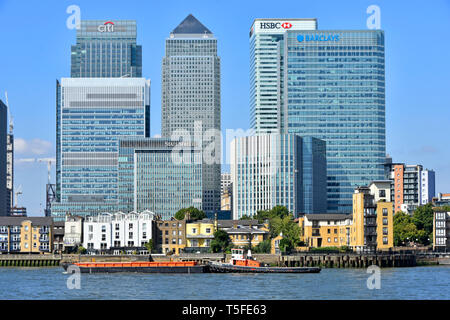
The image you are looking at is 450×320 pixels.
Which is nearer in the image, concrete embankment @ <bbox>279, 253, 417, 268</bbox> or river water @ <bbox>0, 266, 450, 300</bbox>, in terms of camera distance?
river water @ <bbox>0, 266, 450, 300</bbox>

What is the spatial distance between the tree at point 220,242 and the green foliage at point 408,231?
1487 inches

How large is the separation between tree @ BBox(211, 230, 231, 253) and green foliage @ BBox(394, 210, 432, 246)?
37.8m

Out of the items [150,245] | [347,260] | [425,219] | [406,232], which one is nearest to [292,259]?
[347,260]

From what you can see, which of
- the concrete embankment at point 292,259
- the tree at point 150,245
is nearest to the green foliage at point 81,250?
the concrete embankment at point 292,259

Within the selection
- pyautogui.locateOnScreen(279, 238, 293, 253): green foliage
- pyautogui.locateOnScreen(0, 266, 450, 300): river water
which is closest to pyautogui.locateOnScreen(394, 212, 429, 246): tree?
pyautogui.locateOnScreen(279, 238, 293, 253): green foliage

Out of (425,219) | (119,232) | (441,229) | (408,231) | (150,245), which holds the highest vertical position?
(425,219)

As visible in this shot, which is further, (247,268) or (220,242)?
(220,242)

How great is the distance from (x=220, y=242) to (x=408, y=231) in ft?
150

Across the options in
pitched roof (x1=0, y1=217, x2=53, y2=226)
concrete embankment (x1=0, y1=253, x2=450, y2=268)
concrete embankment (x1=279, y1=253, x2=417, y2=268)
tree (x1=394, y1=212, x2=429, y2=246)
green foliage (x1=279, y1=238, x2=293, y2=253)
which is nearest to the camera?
concrete embankment (x1=279, y1=253, x2=417, y2=268)

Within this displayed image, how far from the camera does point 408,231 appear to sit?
173250 mm

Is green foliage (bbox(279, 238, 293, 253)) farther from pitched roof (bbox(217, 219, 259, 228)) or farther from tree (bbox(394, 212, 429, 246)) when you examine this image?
tree (bbox(394, 212, 429, 246))

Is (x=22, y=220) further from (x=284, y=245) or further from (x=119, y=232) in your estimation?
(x=284, y=245)

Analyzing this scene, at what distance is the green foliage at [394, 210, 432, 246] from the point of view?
17075 cm
